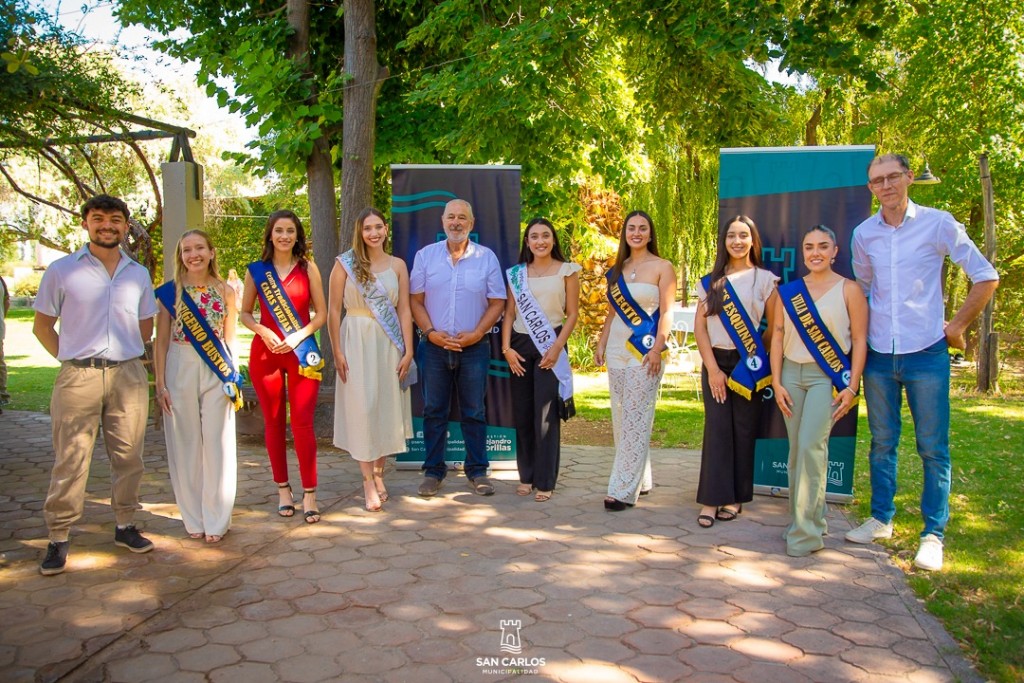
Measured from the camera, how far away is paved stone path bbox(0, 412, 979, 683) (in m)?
3.11

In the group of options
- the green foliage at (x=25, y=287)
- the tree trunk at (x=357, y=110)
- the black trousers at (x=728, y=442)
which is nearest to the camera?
the black trousers at (x=728, y=442)

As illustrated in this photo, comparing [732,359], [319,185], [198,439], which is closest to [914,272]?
[732,359]

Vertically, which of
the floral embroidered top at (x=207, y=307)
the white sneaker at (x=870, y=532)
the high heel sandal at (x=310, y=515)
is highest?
the floral embroidered top at (x=207, y=307)

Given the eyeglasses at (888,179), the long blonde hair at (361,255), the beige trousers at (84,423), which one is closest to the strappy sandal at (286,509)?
the beige trousers at (84,423)

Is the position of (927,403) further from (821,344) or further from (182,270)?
(182,270)

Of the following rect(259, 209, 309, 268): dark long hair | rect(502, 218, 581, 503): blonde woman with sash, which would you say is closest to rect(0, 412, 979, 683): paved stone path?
rect(502, 218, 581, 503): blonde woman with sash

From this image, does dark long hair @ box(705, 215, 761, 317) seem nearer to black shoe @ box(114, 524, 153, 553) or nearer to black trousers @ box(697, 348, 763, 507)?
black trousers @ box(697, 348, 763, 507)

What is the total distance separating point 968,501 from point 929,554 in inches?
59.6

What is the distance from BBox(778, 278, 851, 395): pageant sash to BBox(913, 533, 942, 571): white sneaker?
87 cm

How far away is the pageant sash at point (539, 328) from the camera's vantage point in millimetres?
5242

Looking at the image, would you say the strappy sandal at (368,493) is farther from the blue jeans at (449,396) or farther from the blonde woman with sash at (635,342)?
the blonde woman with sash at (635,342)

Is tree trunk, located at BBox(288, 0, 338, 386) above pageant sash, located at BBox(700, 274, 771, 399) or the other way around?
above

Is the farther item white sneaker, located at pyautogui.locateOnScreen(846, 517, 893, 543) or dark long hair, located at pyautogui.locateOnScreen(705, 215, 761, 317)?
dark long hair, located at pyautogui.locateOnScreen(705, 215, 761, 317)
